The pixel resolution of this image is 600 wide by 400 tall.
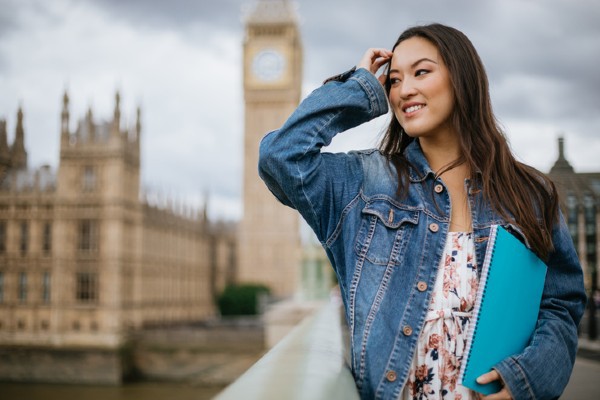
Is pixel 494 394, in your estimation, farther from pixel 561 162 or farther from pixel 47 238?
pixel 47 238

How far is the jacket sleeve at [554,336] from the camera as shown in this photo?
1.41 metres

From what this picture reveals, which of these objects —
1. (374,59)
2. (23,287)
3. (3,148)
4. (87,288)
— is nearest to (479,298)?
(374,59)

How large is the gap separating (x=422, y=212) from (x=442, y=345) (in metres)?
0.30

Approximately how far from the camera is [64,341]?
2575cm

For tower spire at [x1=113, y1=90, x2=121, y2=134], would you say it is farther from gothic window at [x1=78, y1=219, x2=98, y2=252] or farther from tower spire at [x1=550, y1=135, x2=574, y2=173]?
tower spire at [x1=550, y1=135, x2=574, y2=173]

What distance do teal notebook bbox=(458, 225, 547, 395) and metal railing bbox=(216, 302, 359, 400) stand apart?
0.86 feet

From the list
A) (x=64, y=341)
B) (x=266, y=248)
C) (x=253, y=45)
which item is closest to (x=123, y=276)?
(x=64, y=341)

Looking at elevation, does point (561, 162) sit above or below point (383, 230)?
above

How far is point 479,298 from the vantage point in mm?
1408

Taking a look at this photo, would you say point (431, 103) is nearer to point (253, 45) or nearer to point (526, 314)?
point (526, 314)

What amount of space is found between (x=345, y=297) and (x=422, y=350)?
8.1 inches

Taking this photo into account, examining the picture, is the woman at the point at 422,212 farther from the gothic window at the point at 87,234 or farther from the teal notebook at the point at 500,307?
the gothic window at the point at 87,234

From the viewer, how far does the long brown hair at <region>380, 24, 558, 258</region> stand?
5.17ft

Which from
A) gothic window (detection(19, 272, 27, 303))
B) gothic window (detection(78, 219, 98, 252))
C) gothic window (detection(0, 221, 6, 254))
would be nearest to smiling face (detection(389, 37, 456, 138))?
gothic window (detection(78, 219, 98, 252))
